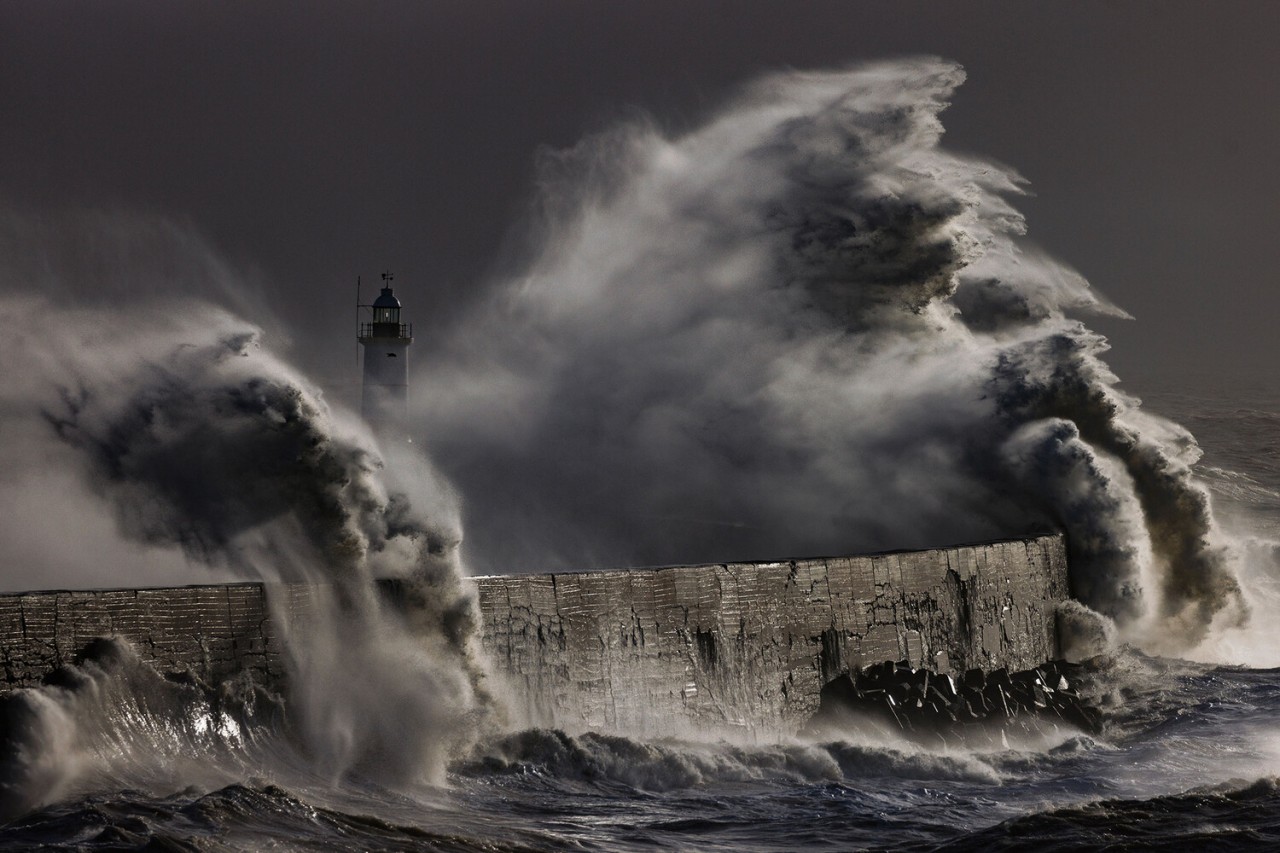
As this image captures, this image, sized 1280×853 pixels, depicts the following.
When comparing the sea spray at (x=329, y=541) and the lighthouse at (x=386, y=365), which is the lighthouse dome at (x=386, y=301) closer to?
the lighthouse at (x=386, y=365)

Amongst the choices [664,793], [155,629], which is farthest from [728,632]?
[155,629]

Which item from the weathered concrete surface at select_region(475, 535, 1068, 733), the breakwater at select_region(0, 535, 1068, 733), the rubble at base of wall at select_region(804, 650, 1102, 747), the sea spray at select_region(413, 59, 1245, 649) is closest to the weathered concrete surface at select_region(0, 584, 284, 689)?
the breakwater at select_region(0, 535, 1068, 733)

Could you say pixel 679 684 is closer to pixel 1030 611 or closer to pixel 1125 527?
pixel 1030 611

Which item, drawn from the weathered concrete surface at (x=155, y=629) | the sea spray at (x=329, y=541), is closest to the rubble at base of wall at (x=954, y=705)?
the sea spray at (x=329, y=541)

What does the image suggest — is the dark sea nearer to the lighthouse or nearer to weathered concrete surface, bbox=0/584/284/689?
weathered concrete surface, bbox=0/584/284/689

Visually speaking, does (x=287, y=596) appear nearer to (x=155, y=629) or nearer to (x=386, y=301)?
(x=155, y=629)
